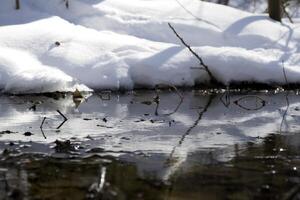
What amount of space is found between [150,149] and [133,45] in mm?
5805

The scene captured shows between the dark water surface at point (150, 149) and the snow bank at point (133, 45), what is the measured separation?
133cm

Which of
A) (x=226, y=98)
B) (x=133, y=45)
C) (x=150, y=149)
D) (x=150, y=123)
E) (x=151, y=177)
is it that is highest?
(x=151, y=177)

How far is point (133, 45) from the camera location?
1091cm

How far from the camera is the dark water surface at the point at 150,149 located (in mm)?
4055

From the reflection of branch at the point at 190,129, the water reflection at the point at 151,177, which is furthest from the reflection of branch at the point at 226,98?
the water reflection at the point at 151,177

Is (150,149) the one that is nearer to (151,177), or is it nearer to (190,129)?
(151,177)

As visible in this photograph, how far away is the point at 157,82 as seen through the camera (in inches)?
391

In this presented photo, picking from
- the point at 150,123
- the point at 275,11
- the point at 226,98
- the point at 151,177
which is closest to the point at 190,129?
the point at 150,123

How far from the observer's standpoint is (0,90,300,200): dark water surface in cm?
405

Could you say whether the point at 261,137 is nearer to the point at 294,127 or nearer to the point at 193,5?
the point at 294,127

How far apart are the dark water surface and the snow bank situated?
52.3 inches

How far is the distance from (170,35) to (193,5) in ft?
6.46

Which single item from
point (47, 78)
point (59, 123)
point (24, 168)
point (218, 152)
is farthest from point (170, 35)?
point (24, 168)

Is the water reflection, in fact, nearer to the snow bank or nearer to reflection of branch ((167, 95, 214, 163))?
reflection of branch ((167, 95, 214, 163))
